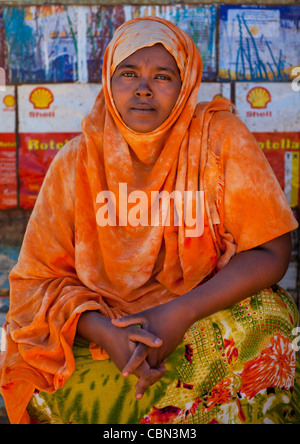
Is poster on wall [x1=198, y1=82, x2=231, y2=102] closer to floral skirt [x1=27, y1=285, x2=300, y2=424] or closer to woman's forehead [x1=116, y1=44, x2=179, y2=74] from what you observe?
woman's forehead [x1=116, y1=44, x2=179, y2=74]

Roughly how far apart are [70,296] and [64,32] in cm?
154

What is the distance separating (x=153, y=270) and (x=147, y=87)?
2.26 feet

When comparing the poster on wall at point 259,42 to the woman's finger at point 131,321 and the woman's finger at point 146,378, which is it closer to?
the woman's finger at point 131,321

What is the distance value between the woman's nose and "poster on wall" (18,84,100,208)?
36.3 inches

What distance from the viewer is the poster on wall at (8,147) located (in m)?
3.04

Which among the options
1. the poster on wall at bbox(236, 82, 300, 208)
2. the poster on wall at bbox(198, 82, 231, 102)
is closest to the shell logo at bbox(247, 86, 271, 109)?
the poster on wall at bbox(236, 82, 300, 208)

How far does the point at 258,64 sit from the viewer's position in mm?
2961

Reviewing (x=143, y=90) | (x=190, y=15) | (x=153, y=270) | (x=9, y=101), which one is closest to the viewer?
(x=143, y=90)

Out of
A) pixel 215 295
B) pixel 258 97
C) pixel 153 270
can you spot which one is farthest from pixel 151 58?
pixel 258 97

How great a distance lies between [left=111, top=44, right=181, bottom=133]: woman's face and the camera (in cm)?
214

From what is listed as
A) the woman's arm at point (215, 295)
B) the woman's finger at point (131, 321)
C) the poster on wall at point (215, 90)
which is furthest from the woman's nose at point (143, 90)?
the poster on wall at point (215, 90)

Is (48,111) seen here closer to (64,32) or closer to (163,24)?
(64,32)

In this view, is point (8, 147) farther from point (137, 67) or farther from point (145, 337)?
point (145, 337)

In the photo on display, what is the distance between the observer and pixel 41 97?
3.02 metres
